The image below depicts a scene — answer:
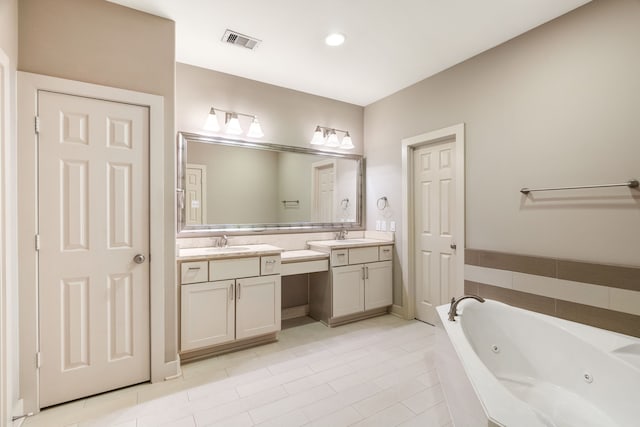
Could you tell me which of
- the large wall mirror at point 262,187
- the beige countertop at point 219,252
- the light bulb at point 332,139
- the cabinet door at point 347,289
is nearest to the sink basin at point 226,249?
the beige countertop at point 219,252

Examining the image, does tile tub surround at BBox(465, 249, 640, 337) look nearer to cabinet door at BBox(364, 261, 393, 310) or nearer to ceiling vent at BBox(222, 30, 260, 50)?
cabinet door at BBox(364, 261, 393, 310)

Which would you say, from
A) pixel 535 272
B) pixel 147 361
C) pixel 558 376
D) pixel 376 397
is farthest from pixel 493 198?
pixel 147 361

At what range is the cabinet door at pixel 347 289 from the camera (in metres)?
3.12

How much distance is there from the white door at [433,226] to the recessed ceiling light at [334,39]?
1452 millimetres

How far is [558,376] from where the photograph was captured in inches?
68.4

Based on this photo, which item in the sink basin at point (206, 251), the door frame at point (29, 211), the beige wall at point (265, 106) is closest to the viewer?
the door frame at point (29, 211)

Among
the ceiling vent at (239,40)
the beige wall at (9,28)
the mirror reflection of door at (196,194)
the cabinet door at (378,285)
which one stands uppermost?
the ceiling vent at (239,40)

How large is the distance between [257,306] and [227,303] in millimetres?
274

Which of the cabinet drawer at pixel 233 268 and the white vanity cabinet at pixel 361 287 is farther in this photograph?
the white vanity cabinet at pixel 361 287

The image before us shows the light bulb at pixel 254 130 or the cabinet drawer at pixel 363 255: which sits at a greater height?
the light bulb at pixel 254 130

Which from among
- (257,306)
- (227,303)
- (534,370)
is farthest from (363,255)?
(534,370)

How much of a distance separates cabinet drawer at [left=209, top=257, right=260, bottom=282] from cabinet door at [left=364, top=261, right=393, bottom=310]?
1.32m

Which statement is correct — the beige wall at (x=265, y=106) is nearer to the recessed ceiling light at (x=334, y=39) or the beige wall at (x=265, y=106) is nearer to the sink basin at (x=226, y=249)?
the recessed ceiling light at (x=334, y=39)

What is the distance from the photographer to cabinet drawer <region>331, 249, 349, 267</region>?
123 inches
